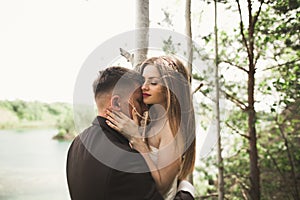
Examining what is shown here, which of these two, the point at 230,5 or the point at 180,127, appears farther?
the point at 230,5

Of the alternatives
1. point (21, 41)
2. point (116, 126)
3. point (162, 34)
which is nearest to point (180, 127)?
point (116, 126)

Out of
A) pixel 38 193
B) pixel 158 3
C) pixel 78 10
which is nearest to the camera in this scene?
pixel 158 3

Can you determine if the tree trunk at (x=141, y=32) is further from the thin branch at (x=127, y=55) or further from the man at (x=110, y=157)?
the man at (x=110, y=157)

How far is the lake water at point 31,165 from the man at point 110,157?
9.56ft

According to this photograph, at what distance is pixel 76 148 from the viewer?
1007 millimetres

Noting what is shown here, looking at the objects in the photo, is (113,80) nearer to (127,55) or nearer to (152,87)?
(152,87)

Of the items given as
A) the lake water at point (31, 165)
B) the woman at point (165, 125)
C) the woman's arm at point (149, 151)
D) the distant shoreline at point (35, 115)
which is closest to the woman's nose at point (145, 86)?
the woman at point (165, 125)

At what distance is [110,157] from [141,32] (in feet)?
2.16

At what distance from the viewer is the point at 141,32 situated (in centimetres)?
140

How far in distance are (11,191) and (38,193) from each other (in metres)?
0.29

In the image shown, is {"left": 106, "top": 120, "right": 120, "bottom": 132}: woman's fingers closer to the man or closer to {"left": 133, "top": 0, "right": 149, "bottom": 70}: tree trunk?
the man

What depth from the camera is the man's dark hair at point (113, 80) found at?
3.27 feet

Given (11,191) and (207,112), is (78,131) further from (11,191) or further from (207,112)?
(11,191)

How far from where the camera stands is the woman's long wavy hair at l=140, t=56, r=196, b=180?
112 cm
